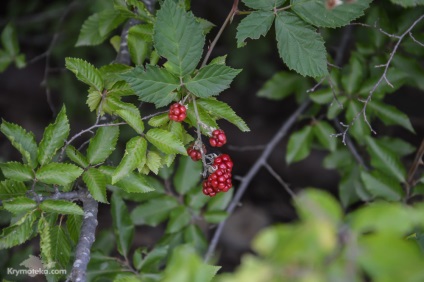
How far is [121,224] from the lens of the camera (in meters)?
2.05

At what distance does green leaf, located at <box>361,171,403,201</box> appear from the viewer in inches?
80.5

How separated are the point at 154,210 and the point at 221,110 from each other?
35.2 inches

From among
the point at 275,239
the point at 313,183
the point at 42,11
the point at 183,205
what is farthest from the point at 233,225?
the point at 275,239

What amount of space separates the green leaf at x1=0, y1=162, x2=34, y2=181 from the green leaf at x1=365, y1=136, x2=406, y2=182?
4.90 feet

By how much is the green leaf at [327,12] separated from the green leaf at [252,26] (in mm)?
130

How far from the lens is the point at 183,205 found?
2.23 m

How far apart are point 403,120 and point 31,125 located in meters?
2.65

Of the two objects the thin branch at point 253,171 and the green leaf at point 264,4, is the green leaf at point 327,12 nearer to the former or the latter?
the green leaf at point 264,4

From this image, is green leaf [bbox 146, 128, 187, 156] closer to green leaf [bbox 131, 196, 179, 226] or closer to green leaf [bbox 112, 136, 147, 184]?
green leaf [bbox 112, 136, 147, 184]

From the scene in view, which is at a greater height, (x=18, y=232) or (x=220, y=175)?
(x=220, y=175)

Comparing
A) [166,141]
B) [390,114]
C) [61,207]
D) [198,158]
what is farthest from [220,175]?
[390,114]

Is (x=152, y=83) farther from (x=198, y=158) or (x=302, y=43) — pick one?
(x=302, y=43)

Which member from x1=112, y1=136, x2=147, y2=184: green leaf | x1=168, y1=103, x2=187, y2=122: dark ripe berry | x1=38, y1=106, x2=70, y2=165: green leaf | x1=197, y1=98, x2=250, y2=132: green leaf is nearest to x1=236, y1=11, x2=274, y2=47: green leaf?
x1=197, y1=98, x2=250, y2=132: green leaf

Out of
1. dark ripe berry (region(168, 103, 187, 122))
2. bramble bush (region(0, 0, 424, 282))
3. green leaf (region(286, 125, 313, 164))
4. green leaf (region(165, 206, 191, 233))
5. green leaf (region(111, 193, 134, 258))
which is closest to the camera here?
bramble bush (region(0, 0, 424, 282))
